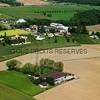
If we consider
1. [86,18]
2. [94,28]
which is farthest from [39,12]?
[94,28]

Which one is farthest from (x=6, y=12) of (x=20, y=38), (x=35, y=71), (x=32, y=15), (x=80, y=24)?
(x=35, y=71)

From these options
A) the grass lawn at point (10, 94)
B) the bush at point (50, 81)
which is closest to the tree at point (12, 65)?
the bush at point (50, 81)

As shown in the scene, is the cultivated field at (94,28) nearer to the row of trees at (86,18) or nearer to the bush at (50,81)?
the row of trees at (86,18)

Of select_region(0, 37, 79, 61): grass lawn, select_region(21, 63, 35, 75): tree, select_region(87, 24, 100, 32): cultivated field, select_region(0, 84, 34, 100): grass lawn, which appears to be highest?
select_region(87, 24, 100, 32): cultivated field

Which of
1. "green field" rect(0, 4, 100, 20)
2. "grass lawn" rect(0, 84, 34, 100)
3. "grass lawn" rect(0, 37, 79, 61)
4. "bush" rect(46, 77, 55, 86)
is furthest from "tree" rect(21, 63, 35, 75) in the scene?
"green field" rect(0, 4, 100, 20)

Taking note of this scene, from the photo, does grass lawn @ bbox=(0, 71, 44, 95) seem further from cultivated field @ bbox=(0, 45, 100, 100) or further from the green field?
the green field

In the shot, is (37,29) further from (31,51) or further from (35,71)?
(35,71)

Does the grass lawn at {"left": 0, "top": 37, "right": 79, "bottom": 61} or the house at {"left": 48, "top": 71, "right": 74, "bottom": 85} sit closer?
the house at {"left": 48, "top": 71, "right": 74, "bottom": 85}
